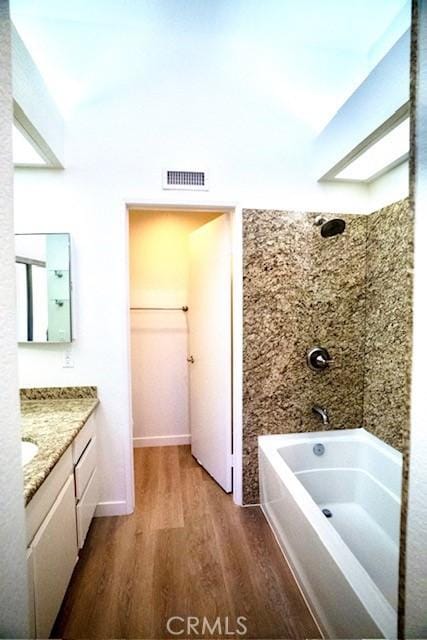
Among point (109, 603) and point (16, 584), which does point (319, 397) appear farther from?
point (16, 584)

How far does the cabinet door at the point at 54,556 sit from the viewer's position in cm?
94

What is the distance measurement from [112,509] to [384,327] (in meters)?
2.21

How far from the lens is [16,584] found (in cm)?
60

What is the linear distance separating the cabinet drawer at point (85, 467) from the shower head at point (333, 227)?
2.03 m

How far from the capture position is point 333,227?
1.64m

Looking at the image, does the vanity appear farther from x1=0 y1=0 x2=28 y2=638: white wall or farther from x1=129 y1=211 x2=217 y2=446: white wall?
x1=129 y1=211 x2=217 y2=446: white wall

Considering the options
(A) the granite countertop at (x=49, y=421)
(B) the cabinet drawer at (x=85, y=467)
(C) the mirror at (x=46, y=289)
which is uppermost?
(C) the mirror at (x=46, y=289)

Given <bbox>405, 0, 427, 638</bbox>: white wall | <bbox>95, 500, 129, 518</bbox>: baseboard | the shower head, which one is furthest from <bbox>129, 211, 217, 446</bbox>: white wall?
<bbox>405, 0, 427, 638</bbox>: white wall

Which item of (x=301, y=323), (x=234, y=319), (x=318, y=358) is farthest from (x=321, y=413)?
(x=234, y=319)

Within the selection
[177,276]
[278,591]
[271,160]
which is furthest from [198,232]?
[278,591]

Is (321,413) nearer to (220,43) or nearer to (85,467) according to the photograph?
(85,467)

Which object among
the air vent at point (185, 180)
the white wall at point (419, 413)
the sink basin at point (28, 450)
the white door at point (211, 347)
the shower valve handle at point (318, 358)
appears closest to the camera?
the white wall at point (419, 413)

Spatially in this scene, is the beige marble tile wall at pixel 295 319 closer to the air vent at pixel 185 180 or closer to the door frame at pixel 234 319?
the door frame at pixel 234 319

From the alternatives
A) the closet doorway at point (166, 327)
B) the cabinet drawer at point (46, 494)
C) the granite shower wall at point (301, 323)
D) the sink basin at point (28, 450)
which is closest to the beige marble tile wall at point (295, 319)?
the granite shower wall at point (301, 323)
